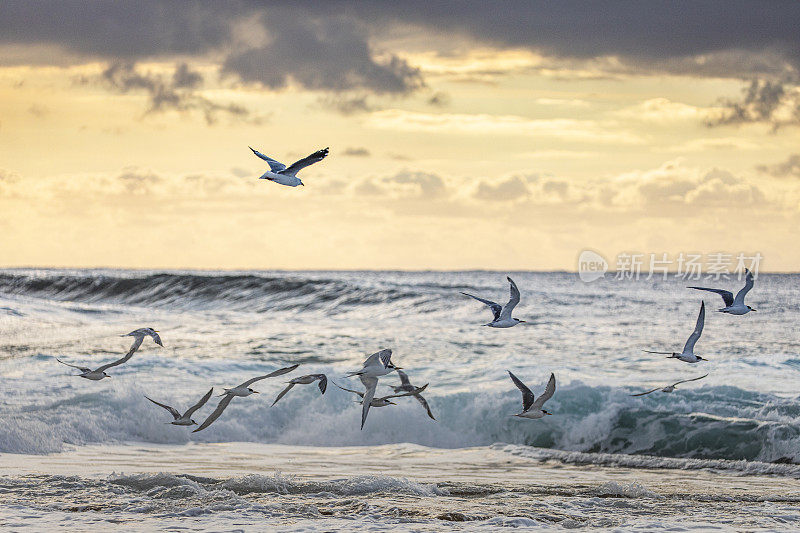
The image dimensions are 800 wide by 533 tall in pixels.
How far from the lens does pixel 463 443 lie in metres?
15.7

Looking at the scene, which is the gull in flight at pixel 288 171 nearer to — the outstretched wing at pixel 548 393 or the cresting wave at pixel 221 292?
the outstretched wing at pixel 548 393

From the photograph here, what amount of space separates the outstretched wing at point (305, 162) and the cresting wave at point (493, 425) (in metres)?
6.93

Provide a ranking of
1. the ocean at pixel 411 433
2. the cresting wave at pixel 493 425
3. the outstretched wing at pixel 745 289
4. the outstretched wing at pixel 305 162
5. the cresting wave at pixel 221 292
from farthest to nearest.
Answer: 1. the cresting wave at pixel 221 292
2. the cresting wave at pixel 493 425
3. the outstretched wing at pixel 745 289
4. the ocean at pixel 411 433
5. the outstretched wing at pixel 305 162

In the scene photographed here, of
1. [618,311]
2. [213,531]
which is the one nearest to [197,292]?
[618,311]

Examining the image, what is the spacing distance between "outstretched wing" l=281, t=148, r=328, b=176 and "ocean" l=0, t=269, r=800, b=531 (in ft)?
12.0

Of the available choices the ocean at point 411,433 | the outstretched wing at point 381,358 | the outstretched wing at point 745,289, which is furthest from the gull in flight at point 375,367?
the outstretched wing at point 745,289

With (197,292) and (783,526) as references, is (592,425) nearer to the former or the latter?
(783,526)

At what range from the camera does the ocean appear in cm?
1034

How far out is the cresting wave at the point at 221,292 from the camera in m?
39.2

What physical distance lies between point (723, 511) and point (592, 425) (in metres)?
5.53

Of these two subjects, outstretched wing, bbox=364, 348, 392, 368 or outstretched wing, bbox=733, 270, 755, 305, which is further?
outstretched wing, bbox=733, 270, 755, 305

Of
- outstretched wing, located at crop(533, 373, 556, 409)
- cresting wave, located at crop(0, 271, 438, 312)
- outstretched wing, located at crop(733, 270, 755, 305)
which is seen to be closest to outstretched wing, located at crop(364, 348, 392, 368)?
outstretched wing, located at crop(533, 373, 556, 409)

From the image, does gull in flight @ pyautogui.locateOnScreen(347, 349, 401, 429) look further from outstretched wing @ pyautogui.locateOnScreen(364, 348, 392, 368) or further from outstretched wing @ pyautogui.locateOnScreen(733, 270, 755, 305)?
outstretched wing @ pyautogui.locateOnScreen(733, 270, 755, 305)

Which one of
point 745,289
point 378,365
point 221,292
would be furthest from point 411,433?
point 221,292
